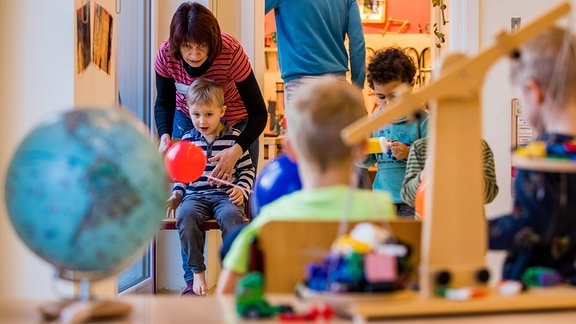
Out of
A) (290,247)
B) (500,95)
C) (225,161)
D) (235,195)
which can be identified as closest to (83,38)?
(225,161)

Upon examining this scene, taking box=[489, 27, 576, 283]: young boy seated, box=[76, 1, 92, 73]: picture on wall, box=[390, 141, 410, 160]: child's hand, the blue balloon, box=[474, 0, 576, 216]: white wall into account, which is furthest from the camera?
box=[474, 0, 576, 216]: white wall

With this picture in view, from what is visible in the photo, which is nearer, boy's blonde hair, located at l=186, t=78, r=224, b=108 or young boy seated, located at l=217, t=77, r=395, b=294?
young boy seated, located at l=217, t=77, r=395, b=294

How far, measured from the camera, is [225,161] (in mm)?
4113

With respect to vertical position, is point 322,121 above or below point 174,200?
above

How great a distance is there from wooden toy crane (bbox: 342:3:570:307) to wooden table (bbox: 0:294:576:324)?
0.11m

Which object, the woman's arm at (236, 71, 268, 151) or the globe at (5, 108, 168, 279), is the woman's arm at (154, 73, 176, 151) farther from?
the globe at (5, 108, 168, 279)

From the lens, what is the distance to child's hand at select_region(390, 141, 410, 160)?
3869 mm

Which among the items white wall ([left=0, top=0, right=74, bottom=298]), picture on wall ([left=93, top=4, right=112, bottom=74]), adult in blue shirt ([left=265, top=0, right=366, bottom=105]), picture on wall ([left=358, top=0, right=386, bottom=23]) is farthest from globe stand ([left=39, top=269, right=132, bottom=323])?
picture on wall ([left=358, top=0, right=386, bottom=23])

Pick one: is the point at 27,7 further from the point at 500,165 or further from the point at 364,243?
the point at 500,165

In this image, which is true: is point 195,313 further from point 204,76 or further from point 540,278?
point 204,76

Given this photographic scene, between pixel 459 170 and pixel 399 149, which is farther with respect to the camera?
pixel 399 149

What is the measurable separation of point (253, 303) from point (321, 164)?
1.17ft

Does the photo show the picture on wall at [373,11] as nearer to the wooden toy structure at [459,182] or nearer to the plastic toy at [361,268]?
the wooden toy structure at [459,182]

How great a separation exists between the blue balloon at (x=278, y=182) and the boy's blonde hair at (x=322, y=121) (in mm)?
1072
